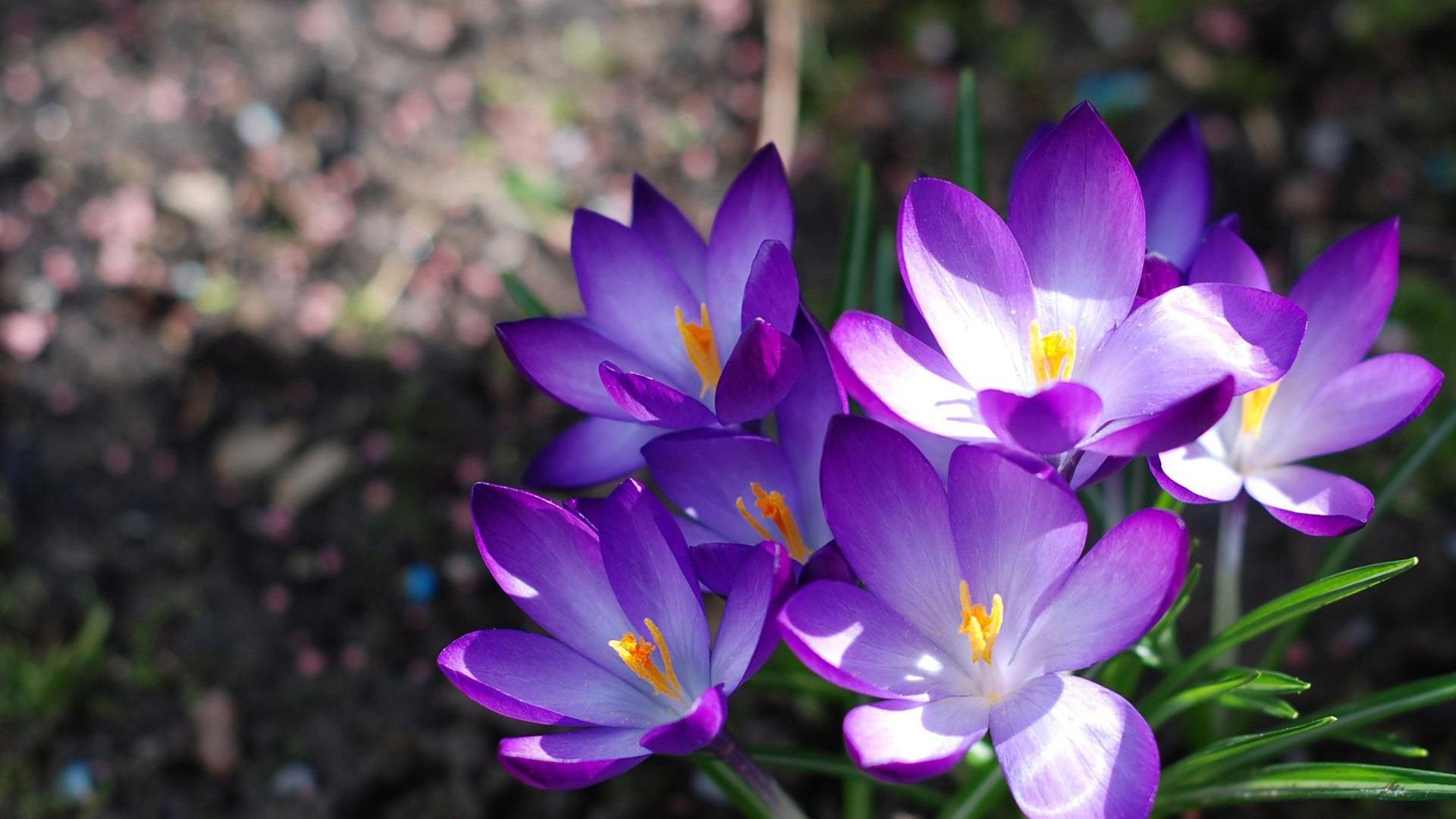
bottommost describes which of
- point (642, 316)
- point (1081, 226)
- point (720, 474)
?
point (720, 474)

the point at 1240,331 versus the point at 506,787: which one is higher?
the point at 1240,331

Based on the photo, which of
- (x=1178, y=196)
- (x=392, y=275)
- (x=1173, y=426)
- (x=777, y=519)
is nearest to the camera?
(x=1173, y=426)

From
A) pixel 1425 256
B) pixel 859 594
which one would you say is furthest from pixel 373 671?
pixel 1425 256

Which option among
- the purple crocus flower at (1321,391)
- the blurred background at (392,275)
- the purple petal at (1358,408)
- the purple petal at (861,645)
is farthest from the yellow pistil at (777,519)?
the blurred background at (392,275)

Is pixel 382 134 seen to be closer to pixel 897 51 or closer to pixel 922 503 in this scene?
pixel 897 51

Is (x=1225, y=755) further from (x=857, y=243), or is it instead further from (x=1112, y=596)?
(x=857, y=243)

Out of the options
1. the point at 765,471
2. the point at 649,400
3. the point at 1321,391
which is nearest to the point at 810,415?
the point at 765,471

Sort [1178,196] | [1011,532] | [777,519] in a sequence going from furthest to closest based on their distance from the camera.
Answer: [1178,196] → [777,519] → [1011,532]

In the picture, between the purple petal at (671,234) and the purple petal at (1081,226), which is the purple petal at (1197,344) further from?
the purple petal at (671,234)
